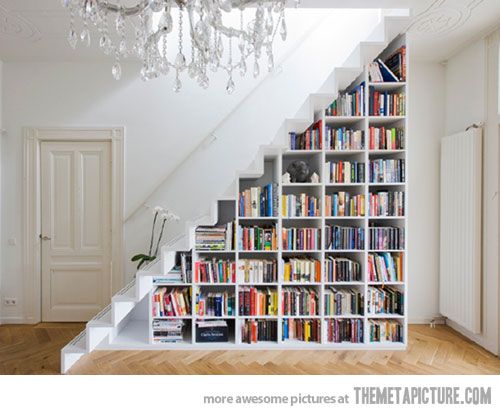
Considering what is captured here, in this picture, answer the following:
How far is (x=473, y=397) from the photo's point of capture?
5.84 ft

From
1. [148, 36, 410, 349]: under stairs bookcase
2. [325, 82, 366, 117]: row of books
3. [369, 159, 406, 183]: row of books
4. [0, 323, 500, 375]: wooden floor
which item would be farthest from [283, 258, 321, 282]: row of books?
[325, 82, 366, 117]: row of books

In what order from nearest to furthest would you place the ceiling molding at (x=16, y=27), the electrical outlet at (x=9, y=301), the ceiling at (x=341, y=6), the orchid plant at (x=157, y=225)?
the ceiling at (x=341, y=6) < the ceiling molding at (x=16, y=27) < the orchid plant at (x=157, y=225) < the electrical outlet at (x=9, y=301)

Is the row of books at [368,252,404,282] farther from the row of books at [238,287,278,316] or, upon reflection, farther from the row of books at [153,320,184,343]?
the row of books at [153,320,184,343]

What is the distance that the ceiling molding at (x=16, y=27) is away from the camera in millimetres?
2668

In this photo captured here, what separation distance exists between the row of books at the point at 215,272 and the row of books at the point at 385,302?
1.31 m

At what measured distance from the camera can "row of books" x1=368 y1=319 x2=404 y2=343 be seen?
2.93 m

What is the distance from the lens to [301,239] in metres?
2.94

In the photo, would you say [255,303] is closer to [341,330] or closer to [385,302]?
[341,330]

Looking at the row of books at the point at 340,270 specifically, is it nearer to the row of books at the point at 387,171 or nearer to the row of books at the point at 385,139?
the row of books at the point at 387,171

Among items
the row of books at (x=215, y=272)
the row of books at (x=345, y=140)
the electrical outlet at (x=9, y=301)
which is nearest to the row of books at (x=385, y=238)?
the row of books at (x=345, y=140)

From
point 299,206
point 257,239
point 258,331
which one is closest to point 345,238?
point 299,206

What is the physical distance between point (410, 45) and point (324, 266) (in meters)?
2.38

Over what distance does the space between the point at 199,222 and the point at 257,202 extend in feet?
1.86

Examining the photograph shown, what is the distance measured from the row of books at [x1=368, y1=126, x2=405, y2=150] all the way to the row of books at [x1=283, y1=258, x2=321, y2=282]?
1.23 metres
